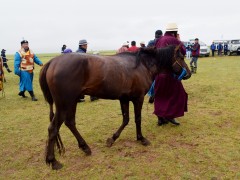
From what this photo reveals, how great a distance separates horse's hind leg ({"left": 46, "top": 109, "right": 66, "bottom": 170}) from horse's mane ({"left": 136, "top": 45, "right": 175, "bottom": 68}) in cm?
189

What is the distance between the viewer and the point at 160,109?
18.9 feet

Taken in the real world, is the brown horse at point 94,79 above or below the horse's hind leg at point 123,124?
above

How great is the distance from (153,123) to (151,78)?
1580mm

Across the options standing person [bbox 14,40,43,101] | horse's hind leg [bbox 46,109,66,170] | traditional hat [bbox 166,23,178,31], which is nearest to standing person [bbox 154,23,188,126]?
traditional hat [bbox 166,23,178,31]

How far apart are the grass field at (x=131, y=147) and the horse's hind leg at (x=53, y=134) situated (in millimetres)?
119

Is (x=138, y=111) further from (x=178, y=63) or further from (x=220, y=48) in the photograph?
(x=220, y=48)

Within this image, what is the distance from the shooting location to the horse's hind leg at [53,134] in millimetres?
3959

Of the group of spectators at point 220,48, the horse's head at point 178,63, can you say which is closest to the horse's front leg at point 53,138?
the horse's head at point 178,63

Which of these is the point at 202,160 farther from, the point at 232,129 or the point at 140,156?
the point at 232,129

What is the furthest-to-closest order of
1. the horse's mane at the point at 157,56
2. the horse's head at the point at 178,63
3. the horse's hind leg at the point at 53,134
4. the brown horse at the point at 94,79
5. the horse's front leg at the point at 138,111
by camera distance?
the horse's head at the point at 178,63 → the horse's mane at the point at 157,56 → the horse's front leg at the point at 138,111 → the horse's hind leg at the point at 53,134 → the brown horse at the point at 94,79

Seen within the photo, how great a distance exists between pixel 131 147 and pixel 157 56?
70.9 inches

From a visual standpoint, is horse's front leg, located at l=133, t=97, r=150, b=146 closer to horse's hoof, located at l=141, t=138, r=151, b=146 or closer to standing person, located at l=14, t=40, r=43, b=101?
horse's hoof, located at l=141, t=138, r=151, b=146

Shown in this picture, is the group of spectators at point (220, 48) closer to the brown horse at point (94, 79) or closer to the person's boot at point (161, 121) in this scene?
the person's boot at point (161, 121)

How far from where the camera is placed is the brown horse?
12.6 ft
